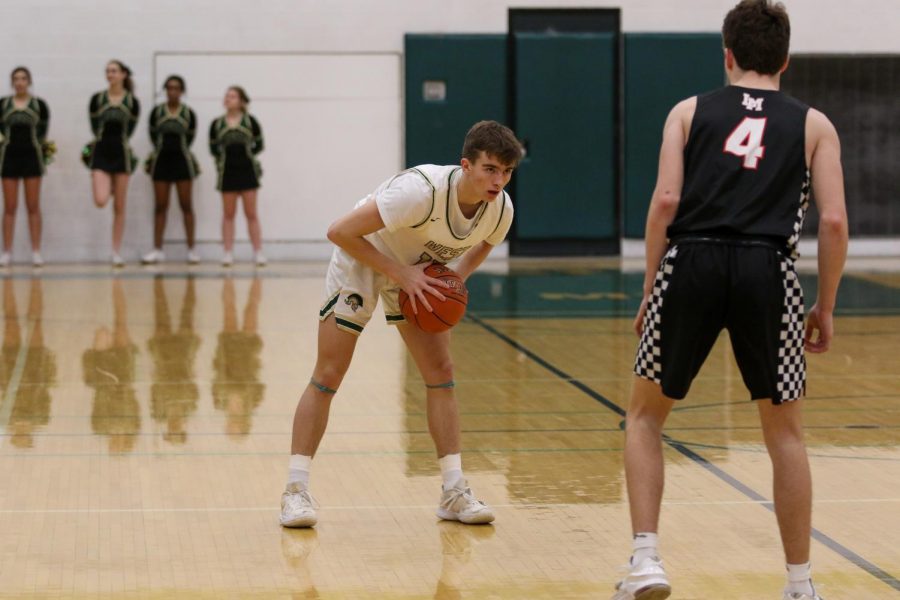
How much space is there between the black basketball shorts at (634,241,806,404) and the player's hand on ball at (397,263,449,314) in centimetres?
106

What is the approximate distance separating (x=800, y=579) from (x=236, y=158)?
38.4 feet

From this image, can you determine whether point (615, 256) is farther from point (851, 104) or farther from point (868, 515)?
point (868, 515)

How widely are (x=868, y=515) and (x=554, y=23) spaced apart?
12042 mm

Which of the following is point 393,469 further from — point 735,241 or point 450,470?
point 735,241


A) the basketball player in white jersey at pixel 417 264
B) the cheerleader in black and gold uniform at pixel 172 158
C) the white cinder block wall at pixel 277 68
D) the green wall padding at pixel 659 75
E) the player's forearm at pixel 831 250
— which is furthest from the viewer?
the green wall padding at pixel 659 75

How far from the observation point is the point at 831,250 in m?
3.70

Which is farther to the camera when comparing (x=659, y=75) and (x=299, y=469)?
(x=659, y=75)

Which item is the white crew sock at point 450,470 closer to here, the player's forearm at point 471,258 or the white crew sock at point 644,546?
the player's forearm at point 471,258

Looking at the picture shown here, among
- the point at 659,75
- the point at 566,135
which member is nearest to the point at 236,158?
the point at 566,135

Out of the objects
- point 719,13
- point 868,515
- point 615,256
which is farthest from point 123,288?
point 868,515

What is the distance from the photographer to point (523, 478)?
5500mm

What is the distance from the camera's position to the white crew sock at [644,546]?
377 centimetres

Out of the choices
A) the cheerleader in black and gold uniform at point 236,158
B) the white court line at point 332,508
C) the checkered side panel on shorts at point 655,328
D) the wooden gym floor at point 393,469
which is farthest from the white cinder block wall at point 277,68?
the checkered side panel on shorts at point 655,328

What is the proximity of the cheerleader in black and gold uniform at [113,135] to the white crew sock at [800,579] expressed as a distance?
11.7m
